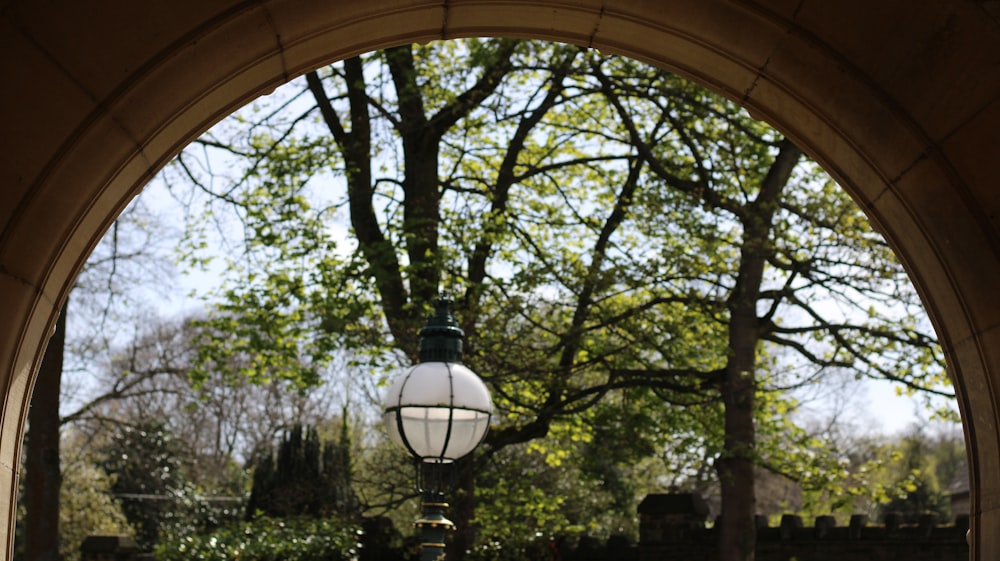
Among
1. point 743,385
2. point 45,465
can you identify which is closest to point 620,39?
point 743,385

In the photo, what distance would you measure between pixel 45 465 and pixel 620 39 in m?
10.7

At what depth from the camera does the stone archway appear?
2.95 m

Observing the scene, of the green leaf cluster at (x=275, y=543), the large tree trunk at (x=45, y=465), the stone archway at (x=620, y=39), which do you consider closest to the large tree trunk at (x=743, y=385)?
the green leaf cluster at (x=275, y=543)

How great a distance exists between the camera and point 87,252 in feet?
10.8

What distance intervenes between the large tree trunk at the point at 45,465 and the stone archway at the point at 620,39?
9624 mm

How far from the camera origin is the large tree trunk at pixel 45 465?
11969 mm

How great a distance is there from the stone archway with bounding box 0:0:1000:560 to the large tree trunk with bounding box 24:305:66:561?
962cm

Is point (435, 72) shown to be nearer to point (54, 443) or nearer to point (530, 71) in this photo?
point (530, 71)

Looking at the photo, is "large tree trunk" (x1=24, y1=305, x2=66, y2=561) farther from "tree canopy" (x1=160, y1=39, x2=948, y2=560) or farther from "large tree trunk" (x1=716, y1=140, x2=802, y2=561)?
"large tree trunk" (x1=716, y1=140, x2=802, y2=561)

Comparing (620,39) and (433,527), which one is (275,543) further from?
(620,39)

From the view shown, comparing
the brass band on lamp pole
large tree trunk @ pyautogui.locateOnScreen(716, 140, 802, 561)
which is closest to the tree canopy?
large tree trunk @ pyautogui.locateOnScreen(716, 140, 802, 561)

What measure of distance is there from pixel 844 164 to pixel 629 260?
10.1m

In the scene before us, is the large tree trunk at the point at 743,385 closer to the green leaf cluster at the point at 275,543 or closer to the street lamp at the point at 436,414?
the green leaf cluster at the point at 275,543

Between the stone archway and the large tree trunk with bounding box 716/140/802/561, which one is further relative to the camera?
the large tree trunk with bounding box 716/140/802/561
